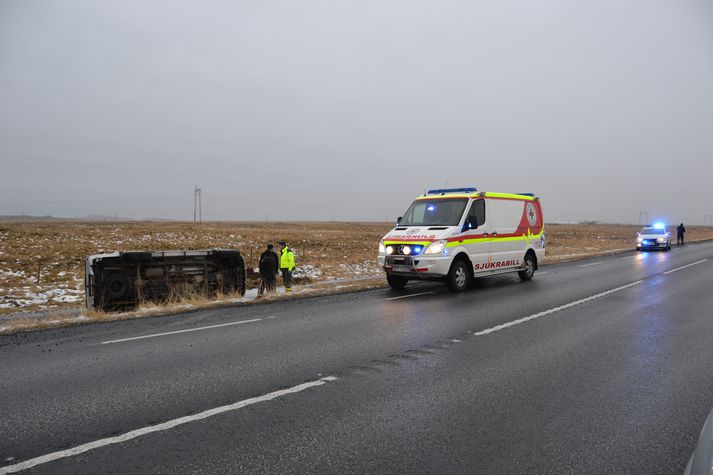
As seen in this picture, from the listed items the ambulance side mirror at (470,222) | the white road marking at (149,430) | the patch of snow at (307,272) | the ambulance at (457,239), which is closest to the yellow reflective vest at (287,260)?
the ambulance at (457,239)

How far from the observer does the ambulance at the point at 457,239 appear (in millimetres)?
11625

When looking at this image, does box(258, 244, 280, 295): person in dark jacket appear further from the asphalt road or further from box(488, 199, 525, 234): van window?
box(488, 199, 525, 234): van window

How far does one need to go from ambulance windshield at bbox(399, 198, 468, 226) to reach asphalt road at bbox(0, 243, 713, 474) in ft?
12.9

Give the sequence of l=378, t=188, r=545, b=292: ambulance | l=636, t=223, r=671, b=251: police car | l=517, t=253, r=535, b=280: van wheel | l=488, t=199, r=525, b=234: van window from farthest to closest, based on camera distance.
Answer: l=636, t=223, r=671, b=251: police car
l=517, t=253, r=535, b=280: van wheel
l=488, t=199, r=525, b=234: van window
l=378, t=188, r=545, b=292: ambulance

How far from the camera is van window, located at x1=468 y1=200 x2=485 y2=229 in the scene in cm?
1225

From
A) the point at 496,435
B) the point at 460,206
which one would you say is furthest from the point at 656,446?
the point at 460,206

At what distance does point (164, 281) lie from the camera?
11273 mm

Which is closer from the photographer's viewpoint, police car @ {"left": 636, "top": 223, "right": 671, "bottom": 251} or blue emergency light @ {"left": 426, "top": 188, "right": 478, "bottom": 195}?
blue emergency light @ {"left": 426, "top": 188, "right": 478, "bottom": 195}

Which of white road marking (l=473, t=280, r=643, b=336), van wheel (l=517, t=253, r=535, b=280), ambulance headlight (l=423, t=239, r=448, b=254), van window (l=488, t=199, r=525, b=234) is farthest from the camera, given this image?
van wheel (l=517, t=253, r=535, b=280)

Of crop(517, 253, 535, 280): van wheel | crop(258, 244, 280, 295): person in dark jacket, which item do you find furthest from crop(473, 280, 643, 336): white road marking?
crop(258, 244, 280, 295): person in dark jacket

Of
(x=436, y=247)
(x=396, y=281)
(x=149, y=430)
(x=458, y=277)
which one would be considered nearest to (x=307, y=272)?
(x=396, y=281)

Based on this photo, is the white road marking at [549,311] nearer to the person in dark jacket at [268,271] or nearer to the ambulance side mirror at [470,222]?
the ambulance side mirror at [470,222]

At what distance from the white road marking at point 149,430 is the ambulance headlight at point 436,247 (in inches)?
275

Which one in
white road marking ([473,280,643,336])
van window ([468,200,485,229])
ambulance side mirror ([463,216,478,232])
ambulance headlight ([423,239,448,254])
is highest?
van window ([468,200,485,229])
